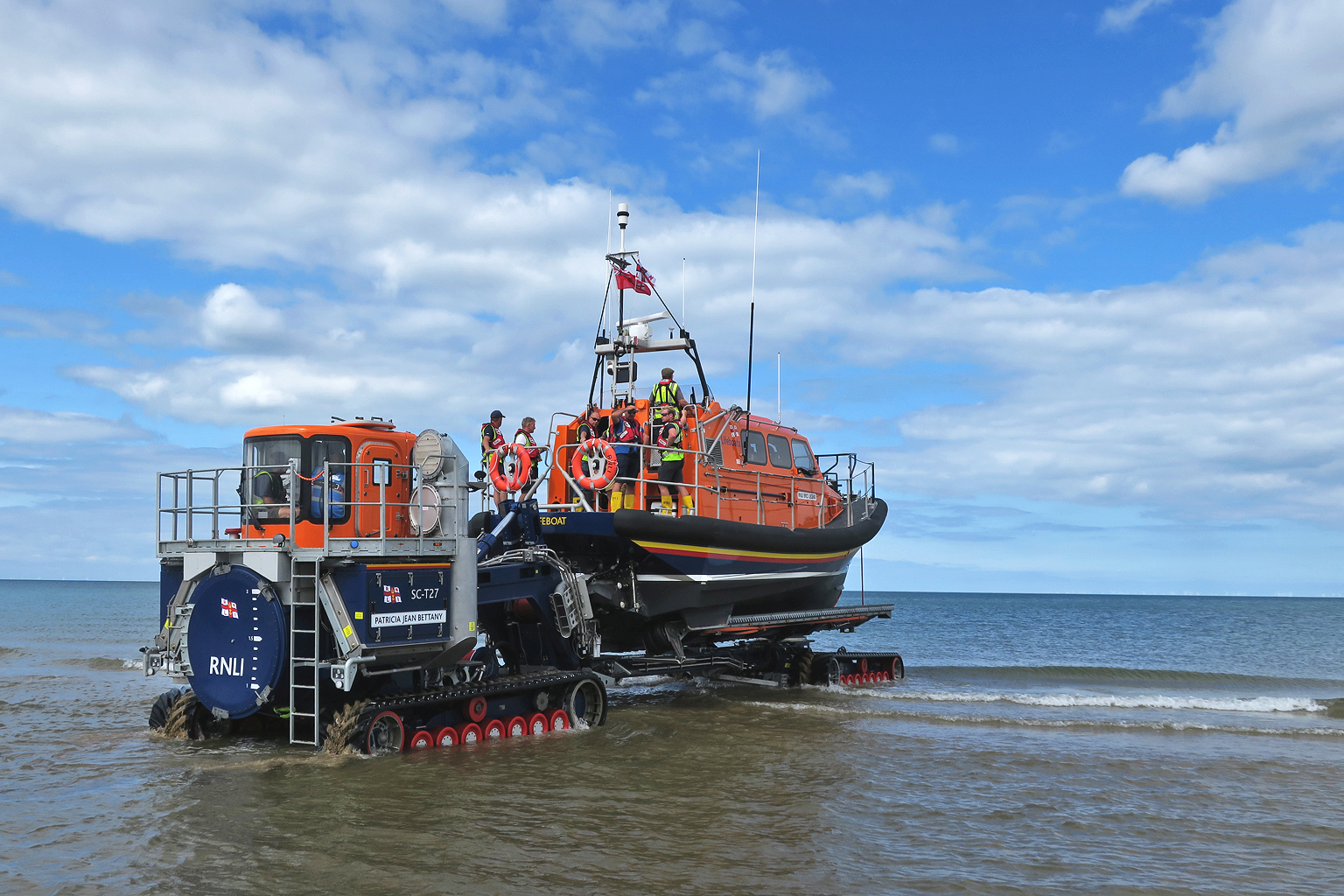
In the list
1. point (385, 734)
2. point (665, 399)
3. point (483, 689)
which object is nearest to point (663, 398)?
point (665, 399)

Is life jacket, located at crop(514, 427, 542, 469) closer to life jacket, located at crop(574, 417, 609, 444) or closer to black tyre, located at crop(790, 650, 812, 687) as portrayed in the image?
life jacket, located at crop(574, 417, 609, 444)

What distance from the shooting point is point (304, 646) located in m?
8.69

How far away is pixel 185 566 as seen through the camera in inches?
363

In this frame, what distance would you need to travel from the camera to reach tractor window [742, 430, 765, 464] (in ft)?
43.8

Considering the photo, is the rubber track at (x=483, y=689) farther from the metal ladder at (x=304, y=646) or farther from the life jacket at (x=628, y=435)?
the life jacket at (x=628, y=435)

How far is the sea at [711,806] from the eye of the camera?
601cm

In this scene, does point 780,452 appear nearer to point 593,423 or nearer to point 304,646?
point 593,423

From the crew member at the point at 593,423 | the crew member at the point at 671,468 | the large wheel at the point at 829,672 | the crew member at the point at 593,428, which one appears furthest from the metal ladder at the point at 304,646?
the large wheel at the point at 829,672

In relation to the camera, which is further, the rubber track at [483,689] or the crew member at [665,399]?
the crew member at [665,399]

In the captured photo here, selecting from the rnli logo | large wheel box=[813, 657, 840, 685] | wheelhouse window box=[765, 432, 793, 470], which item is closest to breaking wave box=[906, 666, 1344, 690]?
large wheel box=[813, 657, 840, 685]

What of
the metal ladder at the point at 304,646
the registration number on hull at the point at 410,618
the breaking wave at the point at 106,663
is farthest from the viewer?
the breaking wave at the point at 106,663

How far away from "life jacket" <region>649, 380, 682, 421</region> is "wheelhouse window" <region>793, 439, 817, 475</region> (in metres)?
2.87

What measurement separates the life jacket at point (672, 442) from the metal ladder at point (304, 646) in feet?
15.0

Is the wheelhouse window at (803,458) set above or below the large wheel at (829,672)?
above
